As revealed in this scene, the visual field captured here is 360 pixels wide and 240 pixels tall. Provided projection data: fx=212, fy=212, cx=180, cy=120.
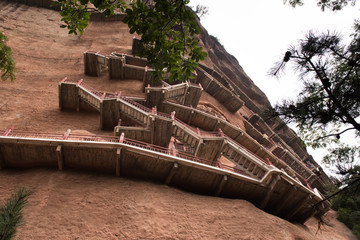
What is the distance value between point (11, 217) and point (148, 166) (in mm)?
8528

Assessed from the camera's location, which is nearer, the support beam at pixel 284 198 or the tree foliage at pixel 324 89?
the tree foliage at pixel 324 89

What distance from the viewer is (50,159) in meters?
11.2

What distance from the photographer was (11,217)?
3342 mm

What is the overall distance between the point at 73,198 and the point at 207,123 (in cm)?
1413

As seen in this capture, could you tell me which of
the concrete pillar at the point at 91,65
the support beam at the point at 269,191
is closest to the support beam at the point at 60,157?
the support beam at the point at 269,191

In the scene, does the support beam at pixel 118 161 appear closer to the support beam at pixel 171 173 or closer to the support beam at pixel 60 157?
the support beam at pixel 171 173

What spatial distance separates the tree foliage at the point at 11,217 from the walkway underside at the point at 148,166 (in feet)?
24.2

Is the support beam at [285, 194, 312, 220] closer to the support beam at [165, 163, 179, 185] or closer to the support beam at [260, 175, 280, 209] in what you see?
the support beam at [260, 175, 280, 209]

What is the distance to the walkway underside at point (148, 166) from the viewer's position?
35.7 ft

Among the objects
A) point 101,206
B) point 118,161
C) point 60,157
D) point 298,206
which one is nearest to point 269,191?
point 298,206

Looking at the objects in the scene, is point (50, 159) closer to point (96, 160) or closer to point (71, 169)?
point (71, 169)

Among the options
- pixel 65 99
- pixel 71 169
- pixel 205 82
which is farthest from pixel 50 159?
pixel 205 82

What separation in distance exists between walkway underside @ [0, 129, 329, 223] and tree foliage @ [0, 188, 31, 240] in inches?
290

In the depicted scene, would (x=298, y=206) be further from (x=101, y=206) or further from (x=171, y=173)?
(x=101, y=206)
